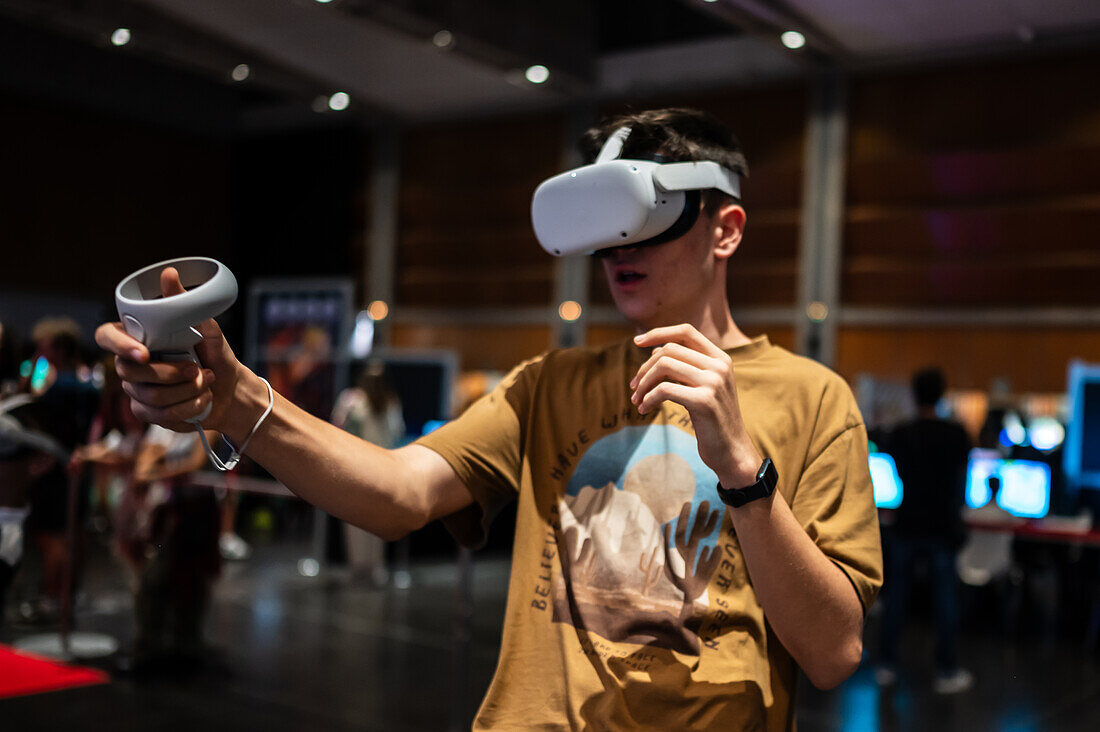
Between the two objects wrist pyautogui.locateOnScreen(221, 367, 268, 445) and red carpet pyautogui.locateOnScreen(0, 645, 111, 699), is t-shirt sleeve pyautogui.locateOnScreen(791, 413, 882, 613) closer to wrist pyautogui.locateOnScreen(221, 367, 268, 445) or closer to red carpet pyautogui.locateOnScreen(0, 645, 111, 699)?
wrist pyautogui.locateOnScreen(221, 367, 268, 445)

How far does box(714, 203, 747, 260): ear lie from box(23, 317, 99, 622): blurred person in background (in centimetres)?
198

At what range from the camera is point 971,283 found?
8703 millimetres

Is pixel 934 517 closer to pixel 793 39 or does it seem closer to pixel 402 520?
pixel 402 520

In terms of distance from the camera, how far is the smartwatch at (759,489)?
2.99 feet

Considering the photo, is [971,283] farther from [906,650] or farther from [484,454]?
[484,454]

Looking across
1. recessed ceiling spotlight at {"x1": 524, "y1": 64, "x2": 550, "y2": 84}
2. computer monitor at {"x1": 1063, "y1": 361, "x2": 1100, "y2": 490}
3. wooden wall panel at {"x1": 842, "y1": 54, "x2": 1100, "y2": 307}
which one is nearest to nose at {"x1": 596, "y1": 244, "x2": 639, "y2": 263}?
computer monitor at {"x1": 1063, "y1": 361, "x2": 1100, "y2": 490}

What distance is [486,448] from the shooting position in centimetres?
121

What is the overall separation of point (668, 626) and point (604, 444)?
0.23m

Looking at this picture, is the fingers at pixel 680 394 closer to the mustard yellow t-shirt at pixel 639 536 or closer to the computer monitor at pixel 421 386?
the mustard yellow t-shirt at pixel 639 536

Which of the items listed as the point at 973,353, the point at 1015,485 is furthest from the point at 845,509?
the point at 973,353

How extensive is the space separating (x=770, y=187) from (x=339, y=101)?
4.16m

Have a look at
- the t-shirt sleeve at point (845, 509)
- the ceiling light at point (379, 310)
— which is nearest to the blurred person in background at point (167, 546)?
the t-shirt sleeve at point (845, 509)

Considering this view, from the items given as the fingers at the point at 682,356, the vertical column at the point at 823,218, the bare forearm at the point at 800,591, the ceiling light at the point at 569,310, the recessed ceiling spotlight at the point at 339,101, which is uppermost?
the recessed ceiling spotlight at the point at 339,101

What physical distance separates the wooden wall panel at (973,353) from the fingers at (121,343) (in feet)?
28.4
